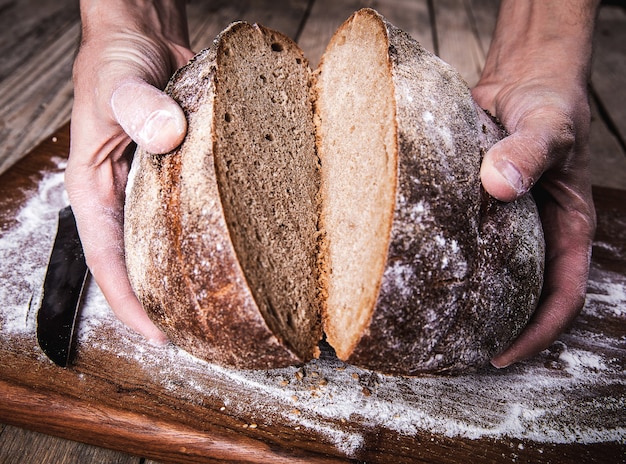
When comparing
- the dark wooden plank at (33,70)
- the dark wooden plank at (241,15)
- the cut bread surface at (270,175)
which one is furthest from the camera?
the dark wooden plank at (241,15)

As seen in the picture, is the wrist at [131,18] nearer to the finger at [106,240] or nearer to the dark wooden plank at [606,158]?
the finger at [106,240]

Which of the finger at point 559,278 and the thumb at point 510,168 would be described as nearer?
the thumb at point 510,168

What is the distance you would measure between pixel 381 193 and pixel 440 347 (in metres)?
0.50

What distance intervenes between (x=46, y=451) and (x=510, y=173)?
1.76 metres

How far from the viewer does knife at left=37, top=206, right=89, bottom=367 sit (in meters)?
1.82

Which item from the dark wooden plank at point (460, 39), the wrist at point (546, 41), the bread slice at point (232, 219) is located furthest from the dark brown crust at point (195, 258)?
the dark wooden plank at point (460, 39)

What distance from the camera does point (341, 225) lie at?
69.0 inches

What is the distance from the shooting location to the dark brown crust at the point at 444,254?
1468mm

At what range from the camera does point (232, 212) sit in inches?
60.5

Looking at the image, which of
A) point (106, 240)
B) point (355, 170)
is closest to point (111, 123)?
point (106, 240)

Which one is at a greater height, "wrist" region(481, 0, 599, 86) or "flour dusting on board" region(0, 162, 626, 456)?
"wrist" region(481, 0, 599, 86)

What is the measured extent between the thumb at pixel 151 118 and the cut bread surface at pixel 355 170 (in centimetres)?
56

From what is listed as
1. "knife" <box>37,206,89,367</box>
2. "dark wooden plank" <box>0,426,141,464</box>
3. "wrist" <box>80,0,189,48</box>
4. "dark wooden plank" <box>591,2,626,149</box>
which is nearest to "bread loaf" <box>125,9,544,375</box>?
"knife" <box>37,206,89,367</box>

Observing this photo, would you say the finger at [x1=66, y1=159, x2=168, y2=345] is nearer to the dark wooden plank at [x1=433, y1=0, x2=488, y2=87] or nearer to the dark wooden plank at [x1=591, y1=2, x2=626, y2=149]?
the dark wooden plank at [x1=433, y1=0, x2=488, y2=87]
